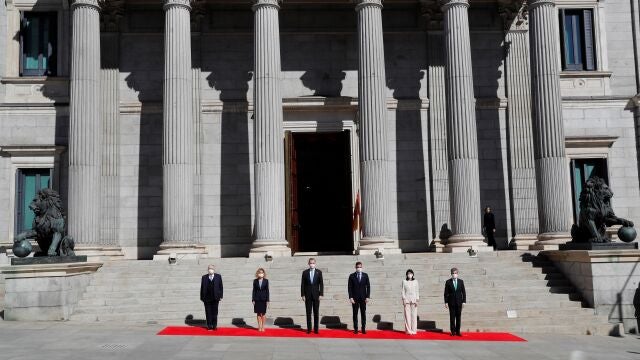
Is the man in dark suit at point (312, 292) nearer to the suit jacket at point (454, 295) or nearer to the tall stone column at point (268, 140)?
the suit jacket at point (454, 295)

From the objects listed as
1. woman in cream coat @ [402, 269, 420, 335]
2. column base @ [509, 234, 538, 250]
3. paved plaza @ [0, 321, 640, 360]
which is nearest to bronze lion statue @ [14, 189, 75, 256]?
paved plaza @ [0, 321, 640, 360]

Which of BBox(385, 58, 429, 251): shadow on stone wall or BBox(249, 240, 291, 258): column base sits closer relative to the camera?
BBox(249, 240, 291, 258): column base

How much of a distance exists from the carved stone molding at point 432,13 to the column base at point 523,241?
393 inches

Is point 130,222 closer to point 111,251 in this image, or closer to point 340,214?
point 111,251

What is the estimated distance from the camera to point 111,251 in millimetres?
28516

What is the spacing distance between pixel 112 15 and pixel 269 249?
13.2m

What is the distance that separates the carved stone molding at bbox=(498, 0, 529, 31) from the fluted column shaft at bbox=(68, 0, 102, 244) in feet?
58.0

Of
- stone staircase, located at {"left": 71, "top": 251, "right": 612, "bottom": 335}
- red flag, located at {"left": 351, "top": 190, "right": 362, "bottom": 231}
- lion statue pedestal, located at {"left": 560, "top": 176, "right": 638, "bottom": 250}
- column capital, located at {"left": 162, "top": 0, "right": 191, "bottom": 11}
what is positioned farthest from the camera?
red flag, located at {"left": 351, "top": 190, "right": 362, "bottom": 231}

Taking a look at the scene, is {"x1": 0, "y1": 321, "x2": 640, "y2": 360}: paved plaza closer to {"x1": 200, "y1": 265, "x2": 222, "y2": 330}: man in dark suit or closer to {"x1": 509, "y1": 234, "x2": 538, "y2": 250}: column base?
{"x1": 200, "y1": 265, "x2": 222, "y2": 330}: man in dark suit

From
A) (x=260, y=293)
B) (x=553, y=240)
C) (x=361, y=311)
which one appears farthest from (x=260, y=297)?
(x=553, y=240)

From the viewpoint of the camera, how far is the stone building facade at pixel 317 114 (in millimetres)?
30344

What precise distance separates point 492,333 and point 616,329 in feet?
12.2

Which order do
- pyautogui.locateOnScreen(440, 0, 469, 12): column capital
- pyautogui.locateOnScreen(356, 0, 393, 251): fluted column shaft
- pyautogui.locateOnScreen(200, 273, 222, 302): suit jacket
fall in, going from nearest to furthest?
pyautogui.locateOnScreen(200, 273, 222, 302): suit jacket < pyautogui.locateOnScreen(356, 0, 393, 251): fluted column shaft < pyautogui.locateOnScreen(440, 0, 469, 12): column capital

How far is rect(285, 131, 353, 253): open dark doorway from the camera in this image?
31062 mm
